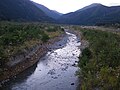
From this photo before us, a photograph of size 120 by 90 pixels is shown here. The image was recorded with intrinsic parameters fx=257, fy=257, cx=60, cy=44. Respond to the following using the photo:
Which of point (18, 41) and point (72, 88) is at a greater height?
point (18, 41)

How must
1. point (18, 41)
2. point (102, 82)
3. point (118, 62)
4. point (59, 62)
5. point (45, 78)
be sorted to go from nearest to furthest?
point (102, 82)
point (118, 62)
point (45, 78)
point (59, 62)
point (18, 41)

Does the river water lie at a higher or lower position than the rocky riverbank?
lower

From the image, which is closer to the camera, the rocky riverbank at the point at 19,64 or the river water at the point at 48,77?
the river water at the point at 48,77

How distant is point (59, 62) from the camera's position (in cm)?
4303

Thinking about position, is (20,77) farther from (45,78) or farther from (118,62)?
(118,62)

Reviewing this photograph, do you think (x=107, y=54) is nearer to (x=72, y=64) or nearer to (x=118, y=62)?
(x=118, y=62)

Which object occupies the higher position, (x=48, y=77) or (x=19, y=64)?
(x=19, y=64)

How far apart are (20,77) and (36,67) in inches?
268

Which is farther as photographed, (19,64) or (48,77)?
(19,64)

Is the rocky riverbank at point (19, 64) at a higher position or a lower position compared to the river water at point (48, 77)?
higher

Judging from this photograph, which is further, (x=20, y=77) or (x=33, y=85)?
(x=20, y=77)

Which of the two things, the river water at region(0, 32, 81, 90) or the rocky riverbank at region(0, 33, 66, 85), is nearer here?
the river water at region(0, 32, 81, 90)

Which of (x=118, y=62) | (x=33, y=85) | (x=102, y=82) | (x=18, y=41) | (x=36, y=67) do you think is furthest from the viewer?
(x=18, y=41)

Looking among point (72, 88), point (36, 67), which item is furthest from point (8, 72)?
point (72, 88)
